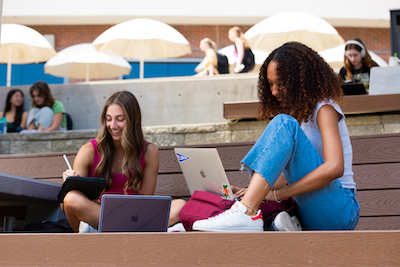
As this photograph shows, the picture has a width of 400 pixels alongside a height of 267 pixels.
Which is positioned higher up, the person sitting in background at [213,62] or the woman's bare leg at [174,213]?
the person sitting in background at [213,62]

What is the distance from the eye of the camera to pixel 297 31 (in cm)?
795

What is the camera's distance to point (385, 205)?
295 cm

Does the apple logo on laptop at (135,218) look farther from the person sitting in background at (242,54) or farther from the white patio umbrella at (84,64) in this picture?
the white patio umbrella at (84,64)

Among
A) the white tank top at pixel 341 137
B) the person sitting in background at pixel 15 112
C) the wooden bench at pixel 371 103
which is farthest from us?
the person sitting in background at pixel 15 112

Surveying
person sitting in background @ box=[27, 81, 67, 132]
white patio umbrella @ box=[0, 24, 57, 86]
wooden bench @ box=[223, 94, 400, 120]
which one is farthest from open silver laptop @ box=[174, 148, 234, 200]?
white patio umbrella @ box=[0, 24, 57, 86]

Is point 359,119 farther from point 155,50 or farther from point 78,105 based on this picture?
point 155,50

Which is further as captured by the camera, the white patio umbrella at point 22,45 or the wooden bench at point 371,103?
the white patio umbrella at point 22,45

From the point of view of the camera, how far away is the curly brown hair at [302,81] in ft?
7.34

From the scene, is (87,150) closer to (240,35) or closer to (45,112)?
(45,112)

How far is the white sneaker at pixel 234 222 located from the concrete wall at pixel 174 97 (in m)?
4.07

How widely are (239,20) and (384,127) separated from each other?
34.0 ft

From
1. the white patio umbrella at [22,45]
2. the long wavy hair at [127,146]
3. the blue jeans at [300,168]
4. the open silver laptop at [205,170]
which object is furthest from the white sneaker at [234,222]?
the white patio umbrella at [22,45]

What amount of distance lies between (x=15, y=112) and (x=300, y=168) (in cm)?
535

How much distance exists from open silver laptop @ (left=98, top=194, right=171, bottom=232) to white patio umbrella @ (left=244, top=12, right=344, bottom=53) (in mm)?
6237
